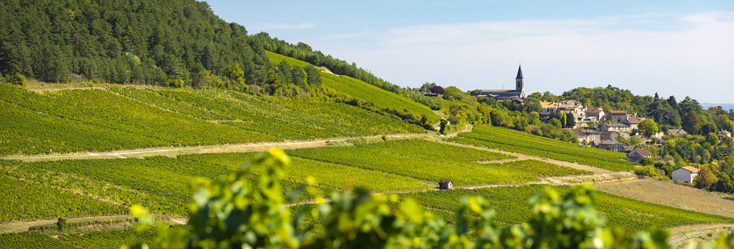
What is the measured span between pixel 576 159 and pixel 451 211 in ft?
126

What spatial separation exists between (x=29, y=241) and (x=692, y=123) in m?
145

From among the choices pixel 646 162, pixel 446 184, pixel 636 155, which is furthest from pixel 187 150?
pixel 636 155

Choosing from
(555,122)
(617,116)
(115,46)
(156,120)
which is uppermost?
(115,46)

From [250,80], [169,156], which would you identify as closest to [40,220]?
[169,156]

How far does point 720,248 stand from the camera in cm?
461

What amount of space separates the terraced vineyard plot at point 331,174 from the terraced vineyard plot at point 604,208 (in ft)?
9.09

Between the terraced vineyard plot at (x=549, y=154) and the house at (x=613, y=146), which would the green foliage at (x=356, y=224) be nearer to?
the terraced vineyard plot at (x=549, y=154)

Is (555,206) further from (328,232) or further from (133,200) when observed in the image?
(133,200)

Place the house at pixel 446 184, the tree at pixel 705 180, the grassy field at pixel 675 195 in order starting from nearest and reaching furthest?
the house at pixel 446 184
the grassy field at pixel 675 195
the tree at pixel 705 180

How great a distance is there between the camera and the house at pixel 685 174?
65062 mm

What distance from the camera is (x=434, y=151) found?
65.4 metres

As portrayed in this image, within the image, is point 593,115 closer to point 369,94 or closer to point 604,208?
point 369,94

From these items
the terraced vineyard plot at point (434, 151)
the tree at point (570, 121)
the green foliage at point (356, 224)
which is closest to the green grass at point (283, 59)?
the terraced vineyard plot at point (434, 151)

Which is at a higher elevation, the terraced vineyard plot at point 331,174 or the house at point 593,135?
the terraced vineyard plot at point 331,174
